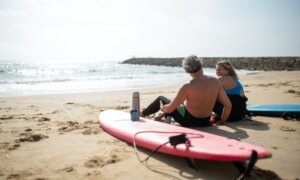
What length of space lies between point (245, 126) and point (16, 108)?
5866 mm

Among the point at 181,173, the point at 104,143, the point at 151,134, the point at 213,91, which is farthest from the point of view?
the point at 213,91

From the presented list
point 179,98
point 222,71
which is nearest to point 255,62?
point 222,71

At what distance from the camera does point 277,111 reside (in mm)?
5707

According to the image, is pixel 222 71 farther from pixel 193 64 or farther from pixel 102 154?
pixel 102 154

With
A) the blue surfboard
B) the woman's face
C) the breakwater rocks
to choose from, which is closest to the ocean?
the breakwater rocks

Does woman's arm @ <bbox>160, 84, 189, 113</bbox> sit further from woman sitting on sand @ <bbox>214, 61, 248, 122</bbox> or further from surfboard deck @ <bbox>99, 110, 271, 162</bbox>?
woman sitting on sand @ <bbox>214, 61, 248, 122</bbox>

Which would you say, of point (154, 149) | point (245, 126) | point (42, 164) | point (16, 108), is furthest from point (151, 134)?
point (16, 108)

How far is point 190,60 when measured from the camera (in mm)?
4238

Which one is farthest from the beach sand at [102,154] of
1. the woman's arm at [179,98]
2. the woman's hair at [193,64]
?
the woman's hair at [193,64]

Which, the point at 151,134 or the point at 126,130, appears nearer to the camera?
the point at 151,134

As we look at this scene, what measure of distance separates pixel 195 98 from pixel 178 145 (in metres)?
1.35

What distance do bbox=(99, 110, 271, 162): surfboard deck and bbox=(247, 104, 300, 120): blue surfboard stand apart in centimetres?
269

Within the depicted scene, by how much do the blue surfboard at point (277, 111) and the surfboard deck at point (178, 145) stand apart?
2692 millimetres

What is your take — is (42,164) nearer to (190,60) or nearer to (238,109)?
(190,60)
